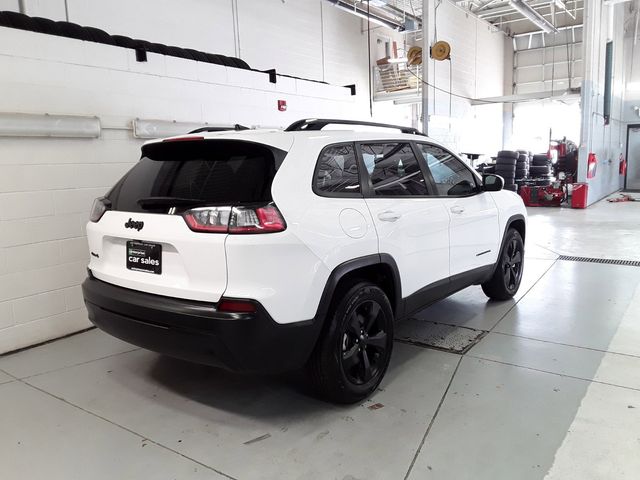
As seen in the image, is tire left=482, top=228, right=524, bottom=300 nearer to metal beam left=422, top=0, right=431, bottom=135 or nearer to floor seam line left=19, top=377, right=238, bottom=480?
floor seam line left=19, top=377, right=238, bottom=480

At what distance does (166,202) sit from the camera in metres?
2.39

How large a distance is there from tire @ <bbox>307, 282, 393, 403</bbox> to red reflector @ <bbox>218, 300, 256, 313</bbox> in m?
0.49

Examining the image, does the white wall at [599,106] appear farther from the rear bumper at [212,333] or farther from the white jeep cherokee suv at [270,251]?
the rear bumper at [212,333]

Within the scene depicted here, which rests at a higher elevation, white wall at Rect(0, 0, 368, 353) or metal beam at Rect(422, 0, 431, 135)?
metal beam at Rect(422, 0, 431, 135)

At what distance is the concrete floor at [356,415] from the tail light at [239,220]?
1.05 m

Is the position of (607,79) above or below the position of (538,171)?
above

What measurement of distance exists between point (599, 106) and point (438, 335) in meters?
11.1

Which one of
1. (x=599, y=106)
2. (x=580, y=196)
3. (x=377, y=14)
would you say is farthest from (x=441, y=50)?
(x=599, y=106)

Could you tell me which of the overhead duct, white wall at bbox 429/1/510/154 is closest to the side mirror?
white wall at bbox 429/1/510/154

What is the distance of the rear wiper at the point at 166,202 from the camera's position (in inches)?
91.4

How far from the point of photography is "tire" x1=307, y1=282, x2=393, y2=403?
2.53m

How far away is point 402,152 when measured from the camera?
324 centimetres

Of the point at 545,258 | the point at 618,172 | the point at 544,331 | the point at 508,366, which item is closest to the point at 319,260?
the point at 508,366

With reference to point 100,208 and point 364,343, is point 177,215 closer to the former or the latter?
point 100,208
